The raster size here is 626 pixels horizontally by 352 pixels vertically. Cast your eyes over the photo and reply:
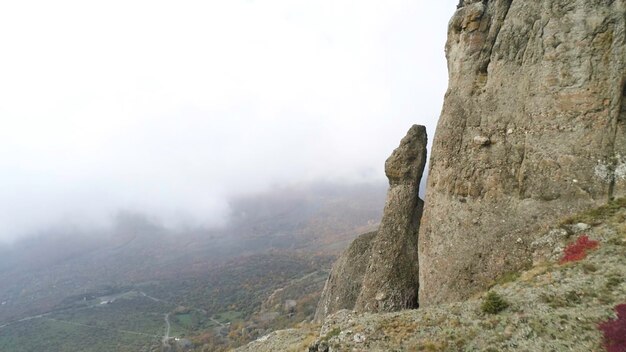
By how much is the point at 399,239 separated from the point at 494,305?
1510 cm

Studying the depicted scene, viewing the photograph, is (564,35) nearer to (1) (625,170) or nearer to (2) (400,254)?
(1) (625,170)

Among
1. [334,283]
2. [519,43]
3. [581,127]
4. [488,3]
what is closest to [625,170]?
[581,127]

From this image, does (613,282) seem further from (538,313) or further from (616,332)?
(616,332)

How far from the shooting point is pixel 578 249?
22.2 metres

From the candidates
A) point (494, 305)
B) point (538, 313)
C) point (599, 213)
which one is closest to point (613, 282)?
point (538, 313)

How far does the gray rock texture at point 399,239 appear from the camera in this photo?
105ft

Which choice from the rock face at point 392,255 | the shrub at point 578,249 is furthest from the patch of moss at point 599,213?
the rock face at point 392,255

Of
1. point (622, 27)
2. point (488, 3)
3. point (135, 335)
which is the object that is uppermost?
point (488, 3)

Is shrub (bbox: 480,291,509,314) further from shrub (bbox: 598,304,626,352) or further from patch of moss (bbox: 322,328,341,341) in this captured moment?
patch of moss (bbox: 322,328,341,341)

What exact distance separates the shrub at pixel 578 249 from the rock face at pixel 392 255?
40.5 feet

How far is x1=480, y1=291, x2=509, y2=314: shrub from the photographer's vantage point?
62.0 feet

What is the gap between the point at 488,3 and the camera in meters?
31.8

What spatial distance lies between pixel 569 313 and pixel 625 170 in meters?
11.9

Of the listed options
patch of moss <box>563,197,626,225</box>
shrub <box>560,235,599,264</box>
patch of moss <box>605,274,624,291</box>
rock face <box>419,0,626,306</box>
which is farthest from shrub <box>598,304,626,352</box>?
rock face <box>419,0,626,306</box>
